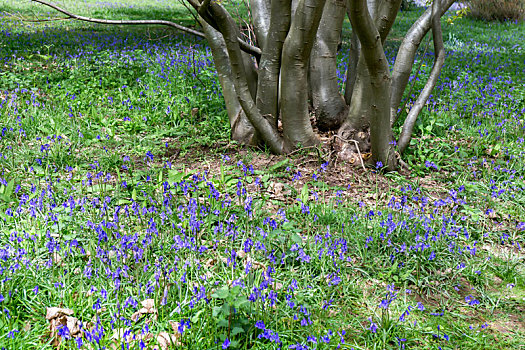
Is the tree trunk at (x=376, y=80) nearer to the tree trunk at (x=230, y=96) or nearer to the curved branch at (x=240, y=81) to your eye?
the curved branch at (x=240, y=81)

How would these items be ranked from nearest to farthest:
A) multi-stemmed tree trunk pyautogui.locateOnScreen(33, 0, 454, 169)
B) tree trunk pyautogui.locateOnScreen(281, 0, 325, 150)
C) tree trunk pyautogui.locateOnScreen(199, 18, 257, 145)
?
tree trunk pyautogui.locateOnScreen(281, 0, 325, 150)
multi-stemmed tree trunk pyautogui.locateOnScreen(33, 0, 454, 169)
tree trunk pyautogui.locateOnScreen(199, 18, 257, 145)

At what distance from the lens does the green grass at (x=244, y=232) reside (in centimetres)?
249

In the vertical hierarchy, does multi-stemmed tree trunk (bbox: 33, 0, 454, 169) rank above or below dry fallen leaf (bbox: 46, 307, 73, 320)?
above

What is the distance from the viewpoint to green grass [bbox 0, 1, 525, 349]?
98.0 inches

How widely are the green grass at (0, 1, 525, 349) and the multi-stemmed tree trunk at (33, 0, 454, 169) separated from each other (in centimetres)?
32

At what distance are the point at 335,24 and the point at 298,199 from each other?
202 centimetres

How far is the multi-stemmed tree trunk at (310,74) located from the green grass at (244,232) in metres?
0.32

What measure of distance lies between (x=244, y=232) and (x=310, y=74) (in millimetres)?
2417

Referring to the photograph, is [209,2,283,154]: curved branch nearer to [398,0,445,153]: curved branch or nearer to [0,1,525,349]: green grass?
[0,1,525,349]: green grass

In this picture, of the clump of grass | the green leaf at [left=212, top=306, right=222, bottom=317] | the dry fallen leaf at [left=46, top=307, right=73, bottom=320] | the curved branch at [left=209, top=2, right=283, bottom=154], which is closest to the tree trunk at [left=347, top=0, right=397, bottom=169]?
the curved branch at [left=209, top=2, right=283, bottom=154]

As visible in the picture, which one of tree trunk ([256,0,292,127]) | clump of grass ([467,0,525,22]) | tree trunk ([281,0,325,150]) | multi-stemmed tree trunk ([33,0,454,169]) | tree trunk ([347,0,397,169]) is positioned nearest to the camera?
tree trunk ([347,0,397,169])

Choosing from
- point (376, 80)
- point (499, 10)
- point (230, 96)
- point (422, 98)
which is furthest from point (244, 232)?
point (499, 10)

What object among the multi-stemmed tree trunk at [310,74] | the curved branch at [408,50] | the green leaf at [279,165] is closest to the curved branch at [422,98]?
the multi-stemmed tree trunk at [310,74]

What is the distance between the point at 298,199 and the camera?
148 inches
